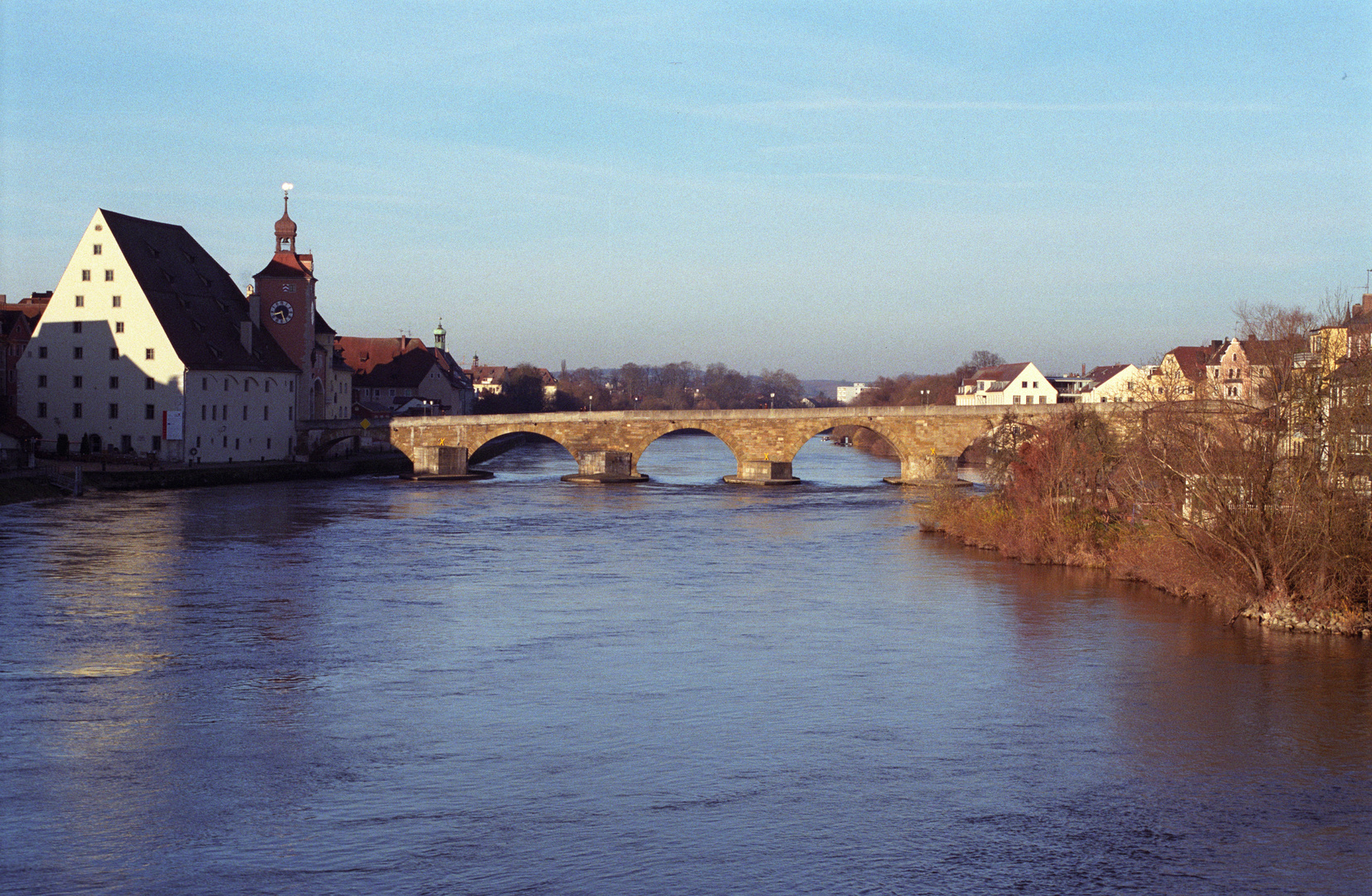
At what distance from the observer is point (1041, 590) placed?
27172 mm

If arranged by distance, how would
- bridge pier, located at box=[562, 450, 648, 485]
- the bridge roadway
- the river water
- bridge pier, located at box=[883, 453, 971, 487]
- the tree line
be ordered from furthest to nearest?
1. bridge pier, located at box=[562, 450, 648, 485]
2. the bridge roadway
3. bridge pier, located at box=[883, 453, 971, 487]
4. the tree line
5. the river water

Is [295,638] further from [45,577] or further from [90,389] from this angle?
[90,389]

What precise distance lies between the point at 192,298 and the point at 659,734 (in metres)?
48.9

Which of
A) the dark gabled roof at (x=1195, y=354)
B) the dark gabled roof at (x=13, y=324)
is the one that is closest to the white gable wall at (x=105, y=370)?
the dark gabled roof at (x=13, y=324)

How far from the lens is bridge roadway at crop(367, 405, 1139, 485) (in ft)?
194

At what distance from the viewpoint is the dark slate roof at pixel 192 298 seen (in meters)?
55.8

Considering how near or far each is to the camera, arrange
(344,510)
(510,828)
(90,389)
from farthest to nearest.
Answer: (90,389)
(344,510)
(510,828)

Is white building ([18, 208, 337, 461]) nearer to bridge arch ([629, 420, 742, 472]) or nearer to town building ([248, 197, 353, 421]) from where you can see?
town building ([248, 197, 353, 421])

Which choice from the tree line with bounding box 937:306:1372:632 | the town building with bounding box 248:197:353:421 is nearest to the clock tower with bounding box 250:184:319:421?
the town building with bounding box 248:197:353:421

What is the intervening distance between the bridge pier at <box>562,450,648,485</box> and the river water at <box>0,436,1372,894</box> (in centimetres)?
3066

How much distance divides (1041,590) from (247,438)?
41766mm

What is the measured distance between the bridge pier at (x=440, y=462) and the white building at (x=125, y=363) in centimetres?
869

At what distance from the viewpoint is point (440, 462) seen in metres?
63.1

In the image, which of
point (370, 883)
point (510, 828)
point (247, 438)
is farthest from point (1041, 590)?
point (247, 438)
